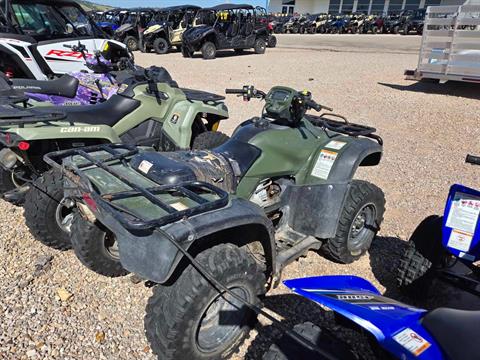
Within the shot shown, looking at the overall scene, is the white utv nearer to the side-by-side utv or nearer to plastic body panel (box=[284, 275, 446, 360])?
plastic body panel (box=[284, 275, 446, 360])

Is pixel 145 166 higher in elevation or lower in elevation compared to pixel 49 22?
lower

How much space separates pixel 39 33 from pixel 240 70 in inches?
312

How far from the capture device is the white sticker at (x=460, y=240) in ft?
8.46

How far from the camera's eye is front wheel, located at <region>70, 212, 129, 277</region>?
298 cm

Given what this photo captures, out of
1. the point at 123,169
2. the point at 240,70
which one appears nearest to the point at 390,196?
the point at 123,169

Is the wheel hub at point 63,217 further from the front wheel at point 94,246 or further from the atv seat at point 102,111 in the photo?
the atv seat at point 102,111

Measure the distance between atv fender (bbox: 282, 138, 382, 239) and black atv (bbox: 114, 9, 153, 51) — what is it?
60.5ft

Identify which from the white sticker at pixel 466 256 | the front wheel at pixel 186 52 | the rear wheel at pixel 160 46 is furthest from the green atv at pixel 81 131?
the rear wheel at pixel 160 46

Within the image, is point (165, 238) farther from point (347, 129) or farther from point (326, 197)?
point (347, 129)

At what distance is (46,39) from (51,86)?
9.66ft

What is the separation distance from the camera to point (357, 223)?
11.7 feet

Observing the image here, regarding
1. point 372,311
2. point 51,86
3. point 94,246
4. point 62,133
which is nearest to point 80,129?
point 62,133

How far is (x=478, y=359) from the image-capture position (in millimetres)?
1344

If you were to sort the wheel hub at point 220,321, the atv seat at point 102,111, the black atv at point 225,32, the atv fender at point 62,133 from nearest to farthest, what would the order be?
the wheel hub at point 220,321, the atv fender at point 62,133, the atv seat at point 102,111, the black atv at point 225,32
